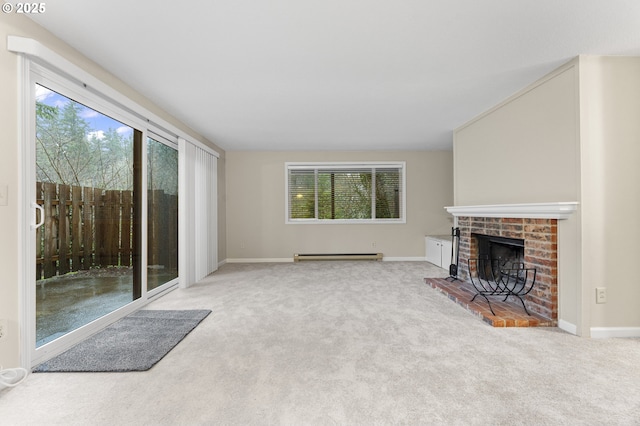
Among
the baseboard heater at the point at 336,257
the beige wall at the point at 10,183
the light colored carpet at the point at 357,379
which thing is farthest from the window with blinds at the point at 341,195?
the beige wall at the point at 10,183

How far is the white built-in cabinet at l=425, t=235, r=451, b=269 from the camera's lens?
227 inches

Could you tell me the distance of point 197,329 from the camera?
9.77 ft

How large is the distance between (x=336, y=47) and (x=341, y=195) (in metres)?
4.58

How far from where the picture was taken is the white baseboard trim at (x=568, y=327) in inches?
110

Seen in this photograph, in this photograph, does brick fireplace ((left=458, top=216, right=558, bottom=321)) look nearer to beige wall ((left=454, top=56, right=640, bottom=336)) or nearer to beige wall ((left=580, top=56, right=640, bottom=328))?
beige wall ((left=454, top=56, right=640, bottom=336))

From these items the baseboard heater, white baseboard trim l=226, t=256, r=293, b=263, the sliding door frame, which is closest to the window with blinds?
the baseboard heater

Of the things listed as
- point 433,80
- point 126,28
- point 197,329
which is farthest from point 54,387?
point 433,80

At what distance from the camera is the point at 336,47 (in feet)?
8.25

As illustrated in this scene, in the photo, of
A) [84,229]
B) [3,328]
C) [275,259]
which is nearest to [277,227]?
[275,259]

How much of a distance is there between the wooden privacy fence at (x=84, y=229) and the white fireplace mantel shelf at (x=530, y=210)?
437 cm

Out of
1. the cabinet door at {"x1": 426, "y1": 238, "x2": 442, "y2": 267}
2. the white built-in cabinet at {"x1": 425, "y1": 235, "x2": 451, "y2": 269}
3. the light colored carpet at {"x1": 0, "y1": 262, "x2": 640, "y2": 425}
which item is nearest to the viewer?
the light colored carpet at {"x1": 0, "y1": 262, "x2": 640, "y2": 425}

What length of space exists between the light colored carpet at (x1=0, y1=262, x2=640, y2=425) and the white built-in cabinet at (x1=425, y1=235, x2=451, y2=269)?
2558 mm

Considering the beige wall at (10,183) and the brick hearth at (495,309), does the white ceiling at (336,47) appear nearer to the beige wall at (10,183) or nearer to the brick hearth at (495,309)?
the beige wall at (10,183)

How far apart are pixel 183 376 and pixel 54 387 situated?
804 mm
